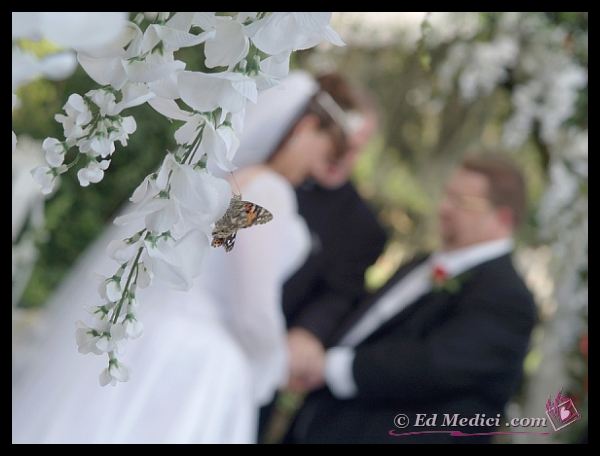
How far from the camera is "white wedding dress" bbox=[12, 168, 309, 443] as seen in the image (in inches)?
84.8

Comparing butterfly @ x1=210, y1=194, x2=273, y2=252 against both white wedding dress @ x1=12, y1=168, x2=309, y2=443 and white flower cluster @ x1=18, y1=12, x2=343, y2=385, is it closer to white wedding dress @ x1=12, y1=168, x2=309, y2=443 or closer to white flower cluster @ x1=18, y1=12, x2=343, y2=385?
white flower cluster @ x1=18, y1=12, x2=343, y2=385

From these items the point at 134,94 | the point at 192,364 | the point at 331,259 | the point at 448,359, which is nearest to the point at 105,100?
the point at 134,94

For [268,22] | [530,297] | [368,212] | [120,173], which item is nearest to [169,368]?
[530,297]

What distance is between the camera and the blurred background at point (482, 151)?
122 inches

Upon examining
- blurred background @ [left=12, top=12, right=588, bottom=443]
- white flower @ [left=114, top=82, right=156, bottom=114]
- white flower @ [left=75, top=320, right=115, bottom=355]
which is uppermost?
blurred background @ [left=12, top=12, right=588, bottom=443]

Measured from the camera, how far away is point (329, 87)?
115 inches

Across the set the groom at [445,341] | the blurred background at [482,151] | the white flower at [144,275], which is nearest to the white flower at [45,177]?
the white flower at [144,275]

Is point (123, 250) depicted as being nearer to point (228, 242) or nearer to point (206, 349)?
point (228, 242)

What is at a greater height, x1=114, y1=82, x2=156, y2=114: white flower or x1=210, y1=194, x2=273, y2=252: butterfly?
x1=114, y1=82, x2=156, y2=114: white flower

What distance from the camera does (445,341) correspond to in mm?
2637

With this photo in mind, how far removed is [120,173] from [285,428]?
2.31 metres

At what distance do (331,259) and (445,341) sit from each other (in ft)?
2.36

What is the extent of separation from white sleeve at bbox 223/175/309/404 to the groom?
0.34m

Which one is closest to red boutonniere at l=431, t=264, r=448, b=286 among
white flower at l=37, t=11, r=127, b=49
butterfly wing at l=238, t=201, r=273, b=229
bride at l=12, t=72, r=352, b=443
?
bride at l=12, t=72, r=352, b=443
